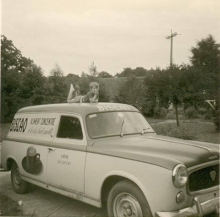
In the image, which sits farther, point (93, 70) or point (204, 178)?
point (93, 70)

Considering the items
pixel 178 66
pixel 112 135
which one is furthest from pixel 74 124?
pixel 178 66

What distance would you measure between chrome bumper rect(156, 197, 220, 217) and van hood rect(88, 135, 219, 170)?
0.46 meters

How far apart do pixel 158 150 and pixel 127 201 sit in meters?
0.75

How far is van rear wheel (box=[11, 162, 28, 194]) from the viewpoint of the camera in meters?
6.09

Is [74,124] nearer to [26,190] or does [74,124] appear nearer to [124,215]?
[124,215]

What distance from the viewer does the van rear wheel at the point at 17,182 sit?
6.09 m

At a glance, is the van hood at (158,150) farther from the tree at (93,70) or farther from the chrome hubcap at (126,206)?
the tree at (93,70)

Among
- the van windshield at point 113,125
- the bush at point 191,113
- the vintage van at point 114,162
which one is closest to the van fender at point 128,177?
the vintage van at point 114,162

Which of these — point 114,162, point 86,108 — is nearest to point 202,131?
point 86,108

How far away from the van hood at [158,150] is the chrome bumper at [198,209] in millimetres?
461

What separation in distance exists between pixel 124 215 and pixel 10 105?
24.2 m

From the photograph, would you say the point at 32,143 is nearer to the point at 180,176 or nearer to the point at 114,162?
the point at 114,162

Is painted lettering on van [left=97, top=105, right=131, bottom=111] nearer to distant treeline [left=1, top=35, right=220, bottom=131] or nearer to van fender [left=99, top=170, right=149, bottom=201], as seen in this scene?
van fender [left=99, top=170, right=149, bottom=201]

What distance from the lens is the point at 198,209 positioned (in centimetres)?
358
